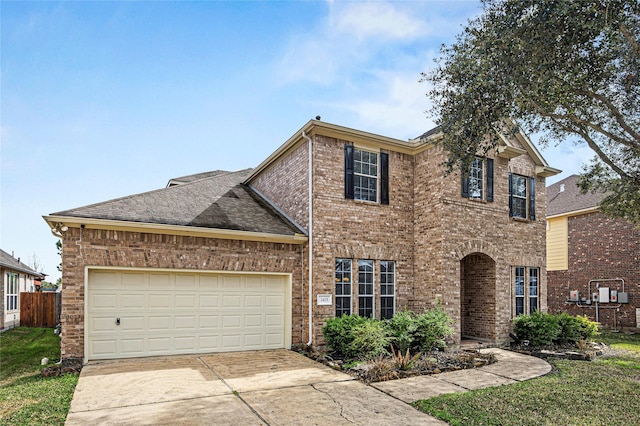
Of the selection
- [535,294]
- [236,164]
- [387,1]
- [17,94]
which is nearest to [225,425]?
[387,1]

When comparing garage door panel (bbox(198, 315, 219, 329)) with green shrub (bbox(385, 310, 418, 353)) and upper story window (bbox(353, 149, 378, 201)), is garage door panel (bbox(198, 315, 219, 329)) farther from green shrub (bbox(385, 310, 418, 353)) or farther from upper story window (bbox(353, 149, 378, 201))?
upper story window (bbox(353, 149, 378, 201))

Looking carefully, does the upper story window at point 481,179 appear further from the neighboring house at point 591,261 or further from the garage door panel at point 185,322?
the neighboring house at point 591,261

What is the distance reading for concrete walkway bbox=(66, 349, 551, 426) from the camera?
20.8 ft

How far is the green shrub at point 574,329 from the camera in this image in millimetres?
13055

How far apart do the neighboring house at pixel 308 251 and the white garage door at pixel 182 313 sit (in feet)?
0.09

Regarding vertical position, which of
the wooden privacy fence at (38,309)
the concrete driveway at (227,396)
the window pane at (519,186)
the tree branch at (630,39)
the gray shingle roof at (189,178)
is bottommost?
the wooden privacy fence at (38,309)

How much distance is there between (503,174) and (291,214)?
6.89 metres

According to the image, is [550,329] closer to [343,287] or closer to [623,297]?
[343,287]

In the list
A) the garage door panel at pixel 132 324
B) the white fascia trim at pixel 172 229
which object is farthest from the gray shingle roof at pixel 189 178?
the garage door panel at pixel 132 324

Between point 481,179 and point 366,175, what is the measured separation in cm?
371

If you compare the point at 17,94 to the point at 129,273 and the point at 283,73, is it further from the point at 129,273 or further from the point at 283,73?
the point at 283,73

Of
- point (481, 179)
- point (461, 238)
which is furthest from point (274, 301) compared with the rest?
point (481, 179)

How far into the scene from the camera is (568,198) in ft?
75.2

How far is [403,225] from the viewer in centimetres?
1300
